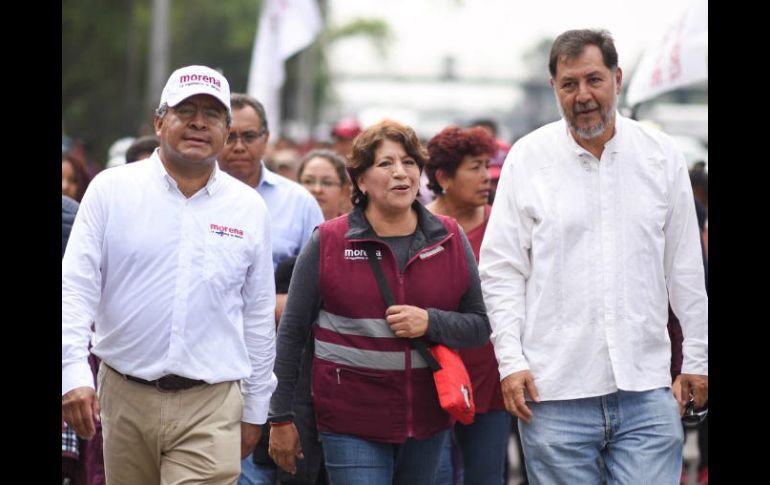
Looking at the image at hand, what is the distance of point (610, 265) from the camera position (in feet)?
16.0

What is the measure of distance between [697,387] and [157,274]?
215cm

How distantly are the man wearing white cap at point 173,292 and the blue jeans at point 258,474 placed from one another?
143 centimetres

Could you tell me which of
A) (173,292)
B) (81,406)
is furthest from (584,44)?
(81,406)

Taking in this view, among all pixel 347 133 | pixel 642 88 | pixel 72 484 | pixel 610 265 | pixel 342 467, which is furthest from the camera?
pixel 347 133

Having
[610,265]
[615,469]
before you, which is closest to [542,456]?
[615,469]

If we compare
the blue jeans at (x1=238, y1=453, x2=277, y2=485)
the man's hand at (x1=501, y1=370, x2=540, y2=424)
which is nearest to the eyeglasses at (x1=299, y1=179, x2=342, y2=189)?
the blue jeans at (x1=238, y1=453, x2=277, y2=485)

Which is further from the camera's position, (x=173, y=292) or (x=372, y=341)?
(x=372, y=341)

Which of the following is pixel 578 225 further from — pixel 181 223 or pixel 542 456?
pixel 181 223

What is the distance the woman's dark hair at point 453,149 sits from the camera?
691 centimetres

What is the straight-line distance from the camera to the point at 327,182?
8109 mm

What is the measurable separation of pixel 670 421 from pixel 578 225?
835 mm

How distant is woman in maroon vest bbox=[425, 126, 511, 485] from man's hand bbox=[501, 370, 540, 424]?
1383mm

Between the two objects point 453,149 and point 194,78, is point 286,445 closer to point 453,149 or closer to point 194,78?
point 194,78

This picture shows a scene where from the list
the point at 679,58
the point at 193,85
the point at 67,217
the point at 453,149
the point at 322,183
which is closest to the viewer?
the point at 193,85
